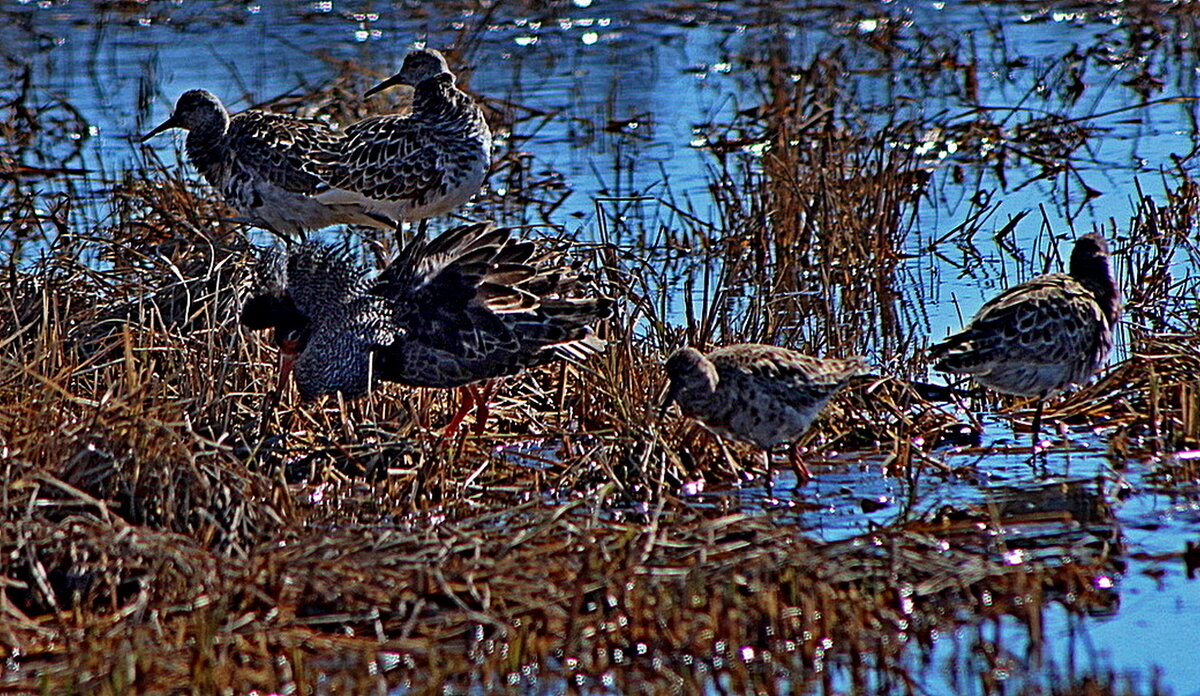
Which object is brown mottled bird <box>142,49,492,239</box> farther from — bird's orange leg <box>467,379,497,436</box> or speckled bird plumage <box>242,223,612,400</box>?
bird's orange leg <box>467,379,497,436</box>

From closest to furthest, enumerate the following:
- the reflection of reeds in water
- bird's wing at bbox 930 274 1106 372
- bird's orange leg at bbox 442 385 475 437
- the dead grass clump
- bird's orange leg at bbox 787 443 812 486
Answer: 1. the dead grass clump
2. bird's orange leg at bbox 787 443 812 486
3. bird's wing at bbox 930 274 1106 372
4. bird's orange leg at bbox 442 385 475 437
5. the reflection of reeds in water

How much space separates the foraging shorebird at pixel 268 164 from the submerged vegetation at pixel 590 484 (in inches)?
10.7

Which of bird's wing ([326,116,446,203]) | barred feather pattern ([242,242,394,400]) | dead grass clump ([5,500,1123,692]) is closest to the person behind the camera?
dead grass clump ([5,500,1123,692])

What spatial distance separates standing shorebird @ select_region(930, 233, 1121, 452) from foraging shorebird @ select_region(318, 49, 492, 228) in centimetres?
331

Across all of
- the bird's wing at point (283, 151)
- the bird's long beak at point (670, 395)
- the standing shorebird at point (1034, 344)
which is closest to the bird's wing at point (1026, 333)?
the standing shorebird at point (1034, 344)

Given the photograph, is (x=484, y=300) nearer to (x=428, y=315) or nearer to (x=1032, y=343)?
(x=428, y=315)

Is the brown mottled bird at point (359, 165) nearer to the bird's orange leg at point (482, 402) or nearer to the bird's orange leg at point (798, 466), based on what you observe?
the bird's orange leg at point (482, 402)

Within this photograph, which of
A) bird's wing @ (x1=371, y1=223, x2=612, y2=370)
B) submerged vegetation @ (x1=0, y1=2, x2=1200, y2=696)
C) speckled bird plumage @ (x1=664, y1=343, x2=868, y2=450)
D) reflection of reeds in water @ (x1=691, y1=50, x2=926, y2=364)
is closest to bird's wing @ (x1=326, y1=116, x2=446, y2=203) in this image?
submerged vegetation @ (x1=0, y1=2, x2=1200, y2=696)

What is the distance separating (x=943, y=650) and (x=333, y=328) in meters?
3.14

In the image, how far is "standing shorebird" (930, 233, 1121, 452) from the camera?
7.68 meters

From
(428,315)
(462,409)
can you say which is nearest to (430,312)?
(428,315)

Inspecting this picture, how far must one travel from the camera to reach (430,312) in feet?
27.0

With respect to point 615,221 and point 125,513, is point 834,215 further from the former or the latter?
point 125,513

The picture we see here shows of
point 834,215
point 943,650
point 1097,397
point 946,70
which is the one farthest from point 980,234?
point 943,650
